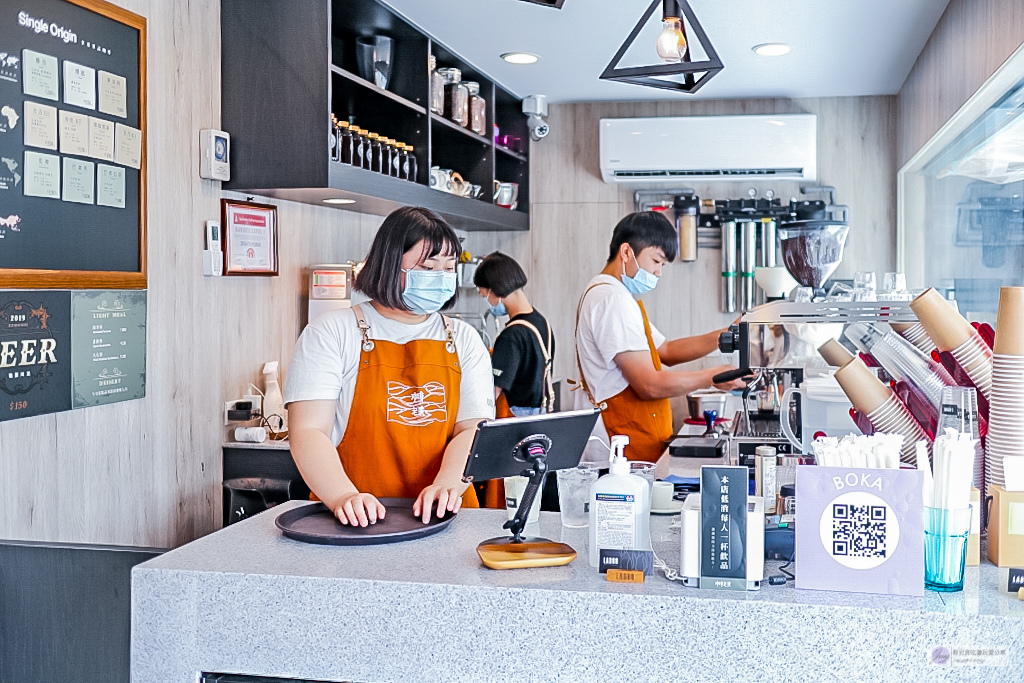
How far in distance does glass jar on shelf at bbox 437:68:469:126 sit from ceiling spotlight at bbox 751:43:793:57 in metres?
1.42

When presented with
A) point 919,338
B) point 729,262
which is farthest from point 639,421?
point 729,262

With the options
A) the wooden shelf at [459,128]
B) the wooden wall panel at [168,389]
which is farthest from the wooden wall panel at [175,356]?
the wooden shelf at [459,128]

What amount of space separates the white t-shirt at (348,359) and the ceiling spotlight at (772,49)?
286 centimetres

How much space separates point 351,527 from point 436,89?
10.7 ft

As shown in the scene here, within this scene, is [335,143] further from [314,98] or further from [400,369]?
[400,369]

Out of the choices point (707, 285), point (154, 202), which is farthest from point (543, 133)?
point (154, 202)

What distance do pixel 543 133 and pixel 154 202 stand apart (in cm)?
320

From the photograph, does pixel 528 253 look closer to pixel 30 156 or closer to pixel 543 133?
pixel 543 133

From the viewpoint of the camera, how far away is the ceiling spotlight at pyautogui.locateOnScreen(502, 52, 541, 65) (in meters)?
4.80

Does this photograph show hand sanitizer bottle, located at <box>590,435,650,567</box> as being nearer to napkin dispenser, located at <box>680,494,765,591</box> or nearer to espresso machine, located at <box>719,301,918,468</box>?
napkin dispenser, located at <box>680,494,765,591</box>

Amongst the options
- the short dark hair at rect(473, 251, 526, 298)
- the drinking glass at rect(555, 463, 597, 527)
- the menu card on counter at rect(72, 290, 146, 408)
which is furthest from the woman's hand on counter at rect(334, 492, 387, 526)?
the short dark hair at rect(473, 251, 526, 298)

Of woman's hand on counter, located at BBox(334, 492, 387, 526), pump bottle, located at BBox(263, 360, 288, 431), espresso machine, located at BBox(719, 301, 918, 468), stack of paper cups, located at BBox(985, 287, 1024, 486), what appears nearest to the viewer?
stack of paper cups, located at BBox(985, 287, 1024, 486)

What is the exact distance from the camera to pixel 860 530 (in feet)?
4.72

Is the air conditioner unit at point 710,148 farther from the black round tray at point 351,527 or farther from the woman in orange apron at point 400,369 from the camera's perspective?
the black round tray at point 351,527
